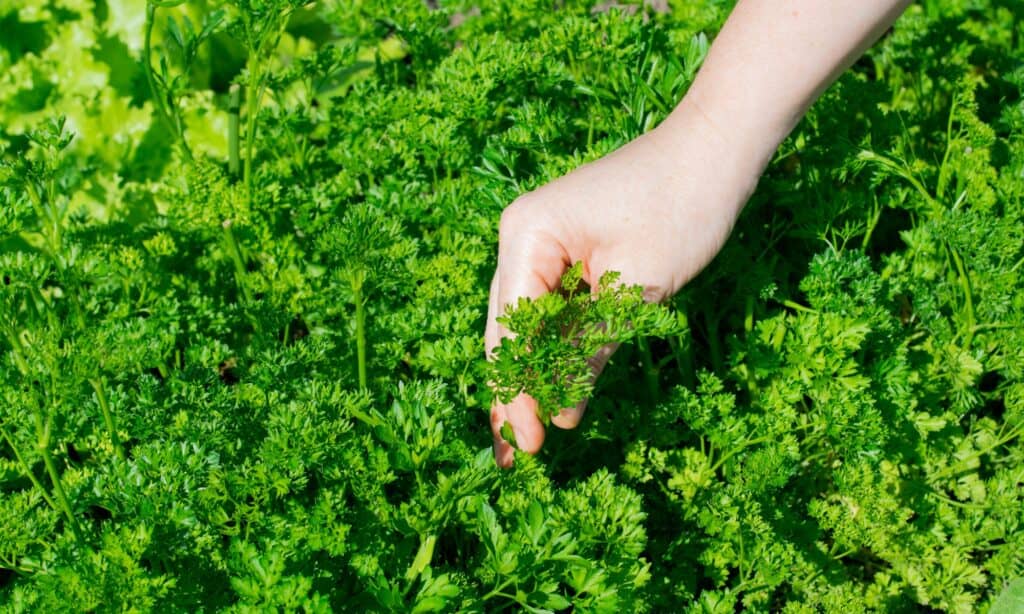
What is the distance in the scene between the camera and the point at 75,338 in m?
2.06

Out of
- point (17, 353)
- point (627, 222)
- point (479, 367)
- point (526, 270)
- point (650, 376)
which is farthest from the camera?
point (650, 376)

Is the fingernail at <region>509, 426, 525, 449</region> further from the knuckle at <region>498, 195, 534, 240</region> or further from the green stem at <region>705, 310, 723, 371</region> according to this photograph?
the green stem at <region>705, 310, 723, 371</region>

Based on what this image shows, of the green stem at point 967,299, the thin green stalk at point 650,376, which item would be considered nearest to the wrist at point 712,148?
the thin green stalk at point 650,376

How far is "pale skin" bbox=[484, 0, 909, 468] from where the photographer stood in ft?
6.56

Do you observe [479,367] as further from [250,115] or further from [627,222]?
[250,115]

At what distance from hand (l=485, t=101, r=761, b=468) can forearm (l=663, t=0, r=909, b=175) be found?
2cm

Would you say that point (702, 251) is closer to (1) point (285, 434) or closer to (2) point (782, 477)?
(2) point (782, 477)

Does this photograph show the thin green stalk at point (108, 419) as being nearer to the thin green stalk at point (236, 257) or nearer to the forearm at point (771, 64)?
the thin green stalk at point (236, 257)

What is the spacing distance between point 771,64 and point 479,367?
Result: 101 centimetres

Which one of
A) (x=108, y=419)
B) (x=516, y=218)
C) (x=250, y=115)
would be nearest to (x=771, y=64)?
(x=516, y=218)

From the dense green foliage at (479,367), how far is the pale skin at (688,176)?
27cm

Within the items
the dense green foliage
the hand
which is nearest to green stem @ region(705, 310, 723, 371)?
the dense green foliage

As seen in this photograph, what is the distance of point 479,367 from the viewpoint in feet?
5.78

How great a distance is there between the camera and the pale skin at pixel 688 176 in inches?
78.7
